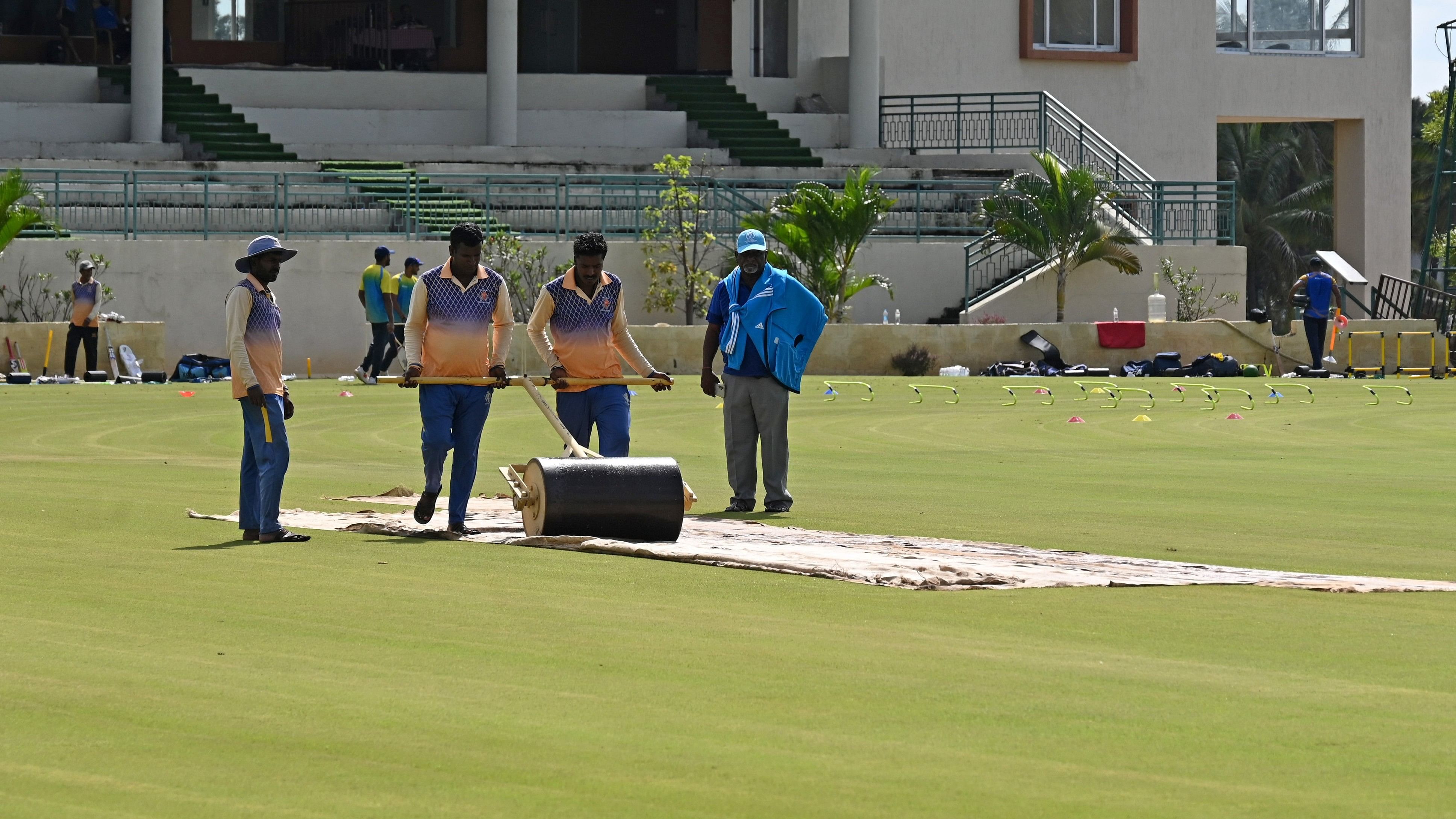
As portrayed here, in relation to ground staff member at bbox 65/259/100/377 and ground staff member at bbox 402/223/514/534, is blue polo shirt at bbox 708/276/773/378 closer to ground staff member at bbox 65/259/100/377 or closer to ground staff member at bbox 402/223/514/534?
ground staff member at bbox 402/223/514/534

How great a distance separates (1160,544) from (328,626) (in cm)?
515

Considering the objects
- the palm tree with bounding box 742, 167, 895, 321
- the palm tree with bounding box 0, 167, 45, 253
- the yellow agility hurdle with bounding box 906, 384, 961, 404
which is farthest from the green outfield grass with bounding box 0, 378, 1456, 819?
the palm tree with bounding box 742, 167, 895, 321

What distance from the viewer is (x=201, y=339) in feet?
114

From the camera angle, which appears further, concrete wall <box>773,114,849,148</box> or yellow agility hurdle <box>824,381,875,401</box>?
concrete wall <box>773,114,849,148</box>

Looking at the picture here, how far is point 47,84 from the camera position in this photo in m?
44.3

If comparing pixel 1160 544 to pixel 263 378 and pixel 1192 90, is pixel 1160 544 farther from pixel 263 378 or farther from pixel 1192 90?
pixel 1192 90

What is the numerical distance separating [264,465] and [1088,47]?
138ft

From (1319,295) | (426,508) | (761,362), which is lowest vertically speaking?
(426,508)

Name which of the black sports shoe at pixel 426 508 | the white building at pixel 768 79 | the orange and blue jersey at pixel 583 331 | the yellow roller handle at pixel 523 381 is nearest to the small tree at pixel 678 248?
the white building at pixel 768 79

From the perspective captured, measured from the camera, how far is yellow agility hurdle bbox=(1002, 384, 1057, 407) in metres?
26.8

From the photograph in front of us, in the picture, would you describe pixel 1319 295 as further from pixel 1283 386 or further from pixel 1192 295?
pixel 1192 295

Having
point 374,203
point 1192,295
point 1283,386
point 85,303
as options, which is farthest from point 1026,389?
point 374,203

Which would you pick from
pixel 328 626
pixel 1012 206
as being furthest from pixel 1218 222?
pixel 328 626

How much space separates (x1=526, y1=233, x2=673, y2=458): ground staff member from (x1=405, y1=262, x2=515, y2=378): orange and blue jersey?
808mm
